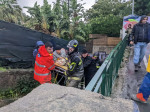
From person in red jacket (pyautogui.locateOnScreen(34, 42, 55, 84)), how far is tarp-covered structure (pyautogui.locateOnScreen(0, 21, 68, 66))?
1.64 metres

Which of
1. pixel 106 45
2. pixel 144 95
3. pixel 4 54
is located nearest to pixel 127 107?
pixel 144 95

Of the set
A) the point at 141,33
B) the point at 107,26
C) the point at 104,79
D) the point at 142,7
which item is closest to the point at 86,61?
the point at 141,33

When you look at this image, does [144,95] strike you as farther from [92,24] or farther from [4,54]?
[92,24]

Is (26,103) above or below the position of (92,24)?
below

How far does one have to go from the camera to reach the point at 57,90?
4.74 feet

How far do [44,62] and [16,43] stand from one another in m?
1.91

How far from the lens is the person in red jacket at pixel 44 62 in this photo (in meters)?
4.11

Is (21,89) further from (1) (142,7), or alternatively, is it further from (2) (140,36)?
(1) (142,7)

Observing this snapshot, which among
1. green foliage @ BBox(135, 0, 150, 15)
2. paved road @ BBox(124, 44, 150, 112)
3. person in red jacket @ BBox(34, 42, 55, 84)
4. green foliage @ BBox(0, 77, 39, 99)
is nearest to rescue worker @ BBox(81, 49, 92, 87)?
person in red jacket @ BBox(34, 42, 55, 84)

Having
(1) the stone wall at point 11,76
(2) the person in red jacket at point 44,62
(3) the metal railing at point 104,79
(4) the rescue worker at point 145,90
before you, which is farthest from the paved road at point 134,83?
(1) the stone wall at point 11,76

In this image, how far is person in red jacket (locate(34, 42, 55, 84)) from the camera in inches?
162

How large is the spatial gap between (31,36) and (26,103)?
15.7 ft

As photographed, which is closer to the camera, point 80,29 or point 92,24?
point 80,29

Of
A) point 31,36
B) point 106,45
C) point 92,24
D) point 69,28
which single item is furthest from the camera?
point 92,24
